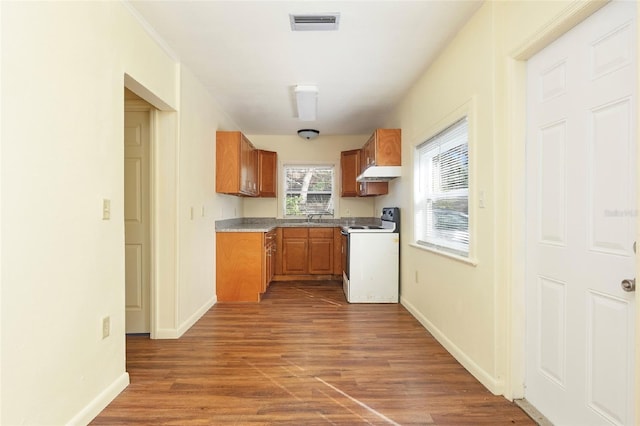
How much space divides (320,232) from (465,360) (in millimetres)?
3342

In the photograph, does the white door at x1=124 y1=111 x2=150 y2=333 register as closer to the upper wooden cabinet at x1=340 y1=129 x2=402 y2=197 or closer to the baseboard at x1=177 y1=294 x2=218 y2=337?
the baseboard at x1=177 y1=294 x2=218 y2=337

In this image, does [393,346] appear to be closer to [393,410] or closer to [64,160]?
[393,410]

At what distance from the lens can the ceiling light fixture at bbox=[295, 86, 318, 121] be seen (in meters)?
3.50

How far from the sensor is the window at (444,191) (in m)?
2.60

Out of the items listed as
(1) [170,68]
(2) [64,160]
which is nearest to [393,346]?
(2) [64,160]

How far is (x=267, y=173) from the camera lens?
5570 mm

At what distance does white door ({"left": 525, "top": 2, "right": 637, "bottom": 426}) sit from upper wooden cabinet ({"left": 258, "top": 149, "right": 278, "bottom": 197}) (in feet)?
13.7

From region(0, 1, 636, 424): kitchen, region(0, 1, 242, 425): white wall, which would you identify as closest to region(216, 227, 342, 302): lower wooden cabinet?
region(0, 1, 636, 424): kitchen

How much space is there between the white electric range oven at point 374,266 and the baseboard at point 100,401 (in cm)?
259

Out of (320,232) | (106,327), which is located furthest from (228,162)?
(106,327)

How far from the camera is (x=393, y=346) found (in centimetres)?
275

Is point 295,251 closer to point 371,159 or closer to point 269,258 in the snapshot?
point 269,258

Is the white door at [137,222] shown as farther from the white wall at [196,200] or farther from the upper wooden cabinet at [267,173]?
the upper wooden cabinet at [267,173]

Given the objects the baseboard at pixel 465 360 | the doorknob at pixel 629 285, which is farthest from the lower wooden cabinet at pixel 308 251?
the doorknob at pixel 629 285
